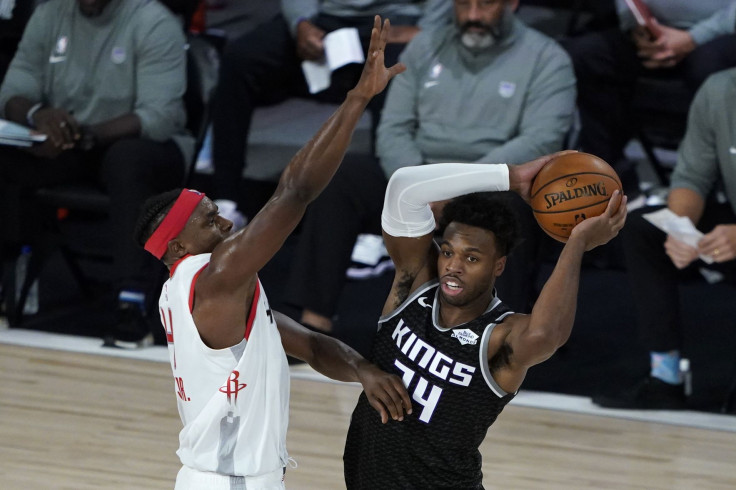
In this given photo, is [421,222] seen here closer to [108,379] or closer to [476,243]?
[476,243]

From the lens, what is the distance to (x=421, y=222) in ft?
11.4

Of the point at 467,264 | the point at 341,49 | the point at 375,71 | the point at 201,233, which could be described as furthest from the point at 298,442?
the point at 341,49

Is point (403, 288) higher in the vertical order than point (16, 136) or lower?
higher

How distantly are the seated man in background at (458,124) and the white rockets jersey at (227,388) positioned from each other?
236 cm

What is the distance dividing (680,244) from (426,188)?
2164 millimetres

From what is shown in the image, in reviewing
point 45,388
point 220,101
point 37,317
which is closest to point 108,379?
point 45,388

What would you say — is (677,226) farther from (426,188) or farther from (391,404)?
(391,404)

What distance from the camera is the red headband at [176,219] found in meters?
3.18

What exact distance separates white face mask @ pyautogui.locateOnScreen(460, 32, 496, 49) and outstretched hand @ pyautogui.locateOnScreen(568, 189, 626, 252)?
9.09 feet

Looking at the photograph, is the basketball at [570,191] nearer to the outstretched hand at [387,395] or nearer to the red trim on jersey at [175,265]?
the outstretched hand at [387,395]

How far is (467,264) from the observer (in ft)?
11.0

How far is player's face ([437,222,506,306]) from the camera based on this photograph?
335 cm

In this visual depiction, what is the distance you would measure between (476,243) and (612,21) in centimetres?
350

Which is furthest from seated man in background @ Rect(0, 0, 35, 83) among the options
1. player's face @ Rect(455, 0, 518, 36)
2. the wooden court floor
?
player's face @ Rect(455, 0, 518, 36)
